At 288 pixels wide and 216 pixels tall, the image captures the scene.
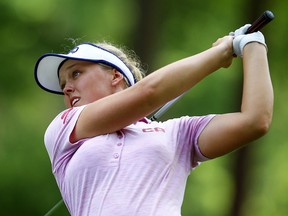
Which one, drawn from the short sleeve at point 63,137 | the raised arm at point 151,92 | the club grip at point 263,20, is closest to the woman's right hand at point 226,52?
the raised arm at point 151,92

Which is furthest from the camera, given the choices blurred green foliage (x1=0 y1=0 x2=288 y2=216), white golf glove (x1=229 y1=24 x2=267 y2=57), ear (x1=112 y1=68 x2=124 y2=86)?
blurred green foliage (x1=0 y1=0 x2=288 y2=216)

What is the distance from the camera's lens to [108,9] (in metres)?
13.4

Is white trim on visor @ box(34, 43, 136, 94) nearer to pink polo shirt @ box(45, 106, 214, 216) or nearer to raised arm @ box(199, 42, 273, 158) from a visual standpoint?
pink polo shirt @ box(45, 106, 214, 216)

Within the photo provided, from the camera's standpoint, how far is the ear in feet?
15.2

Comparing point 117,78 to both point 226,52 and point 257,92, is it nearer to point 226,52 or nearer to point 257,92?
point 226,52

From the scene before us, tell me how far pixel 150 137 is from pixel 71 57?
0.59m

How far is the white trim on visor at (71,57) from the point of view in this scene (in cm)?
459

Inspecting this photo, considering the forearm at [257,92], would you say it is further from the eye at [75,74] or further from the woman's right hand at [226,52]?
the eye at [75,74]

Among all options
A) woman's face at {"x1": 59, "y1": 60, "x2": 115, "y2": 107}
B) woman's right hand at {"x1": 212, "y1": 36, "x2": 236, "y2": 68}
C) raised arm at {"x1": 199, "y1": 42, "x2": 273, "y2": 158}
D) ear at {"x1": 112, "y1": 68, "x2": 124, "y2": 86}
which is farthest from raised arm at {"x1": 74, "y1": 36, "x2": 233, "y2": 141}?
ear at {"x1": 112, "y1": 68, "x2": 124, "y2": 86}

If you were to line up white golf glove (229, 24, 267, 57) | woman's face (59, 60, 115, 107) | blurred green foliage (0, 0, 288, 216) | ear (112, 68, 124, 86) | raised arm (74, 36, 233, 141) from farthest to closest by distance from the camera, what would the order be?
1. blurred green foliage (0, 0, 288, 216)
2. ear (112, 68, 124, 86)
3. woman's face (59, 60, 115, 107)
4. white golf glove (229, 24, 267, 57)
5. raised arm (74, 36, 233, 141)

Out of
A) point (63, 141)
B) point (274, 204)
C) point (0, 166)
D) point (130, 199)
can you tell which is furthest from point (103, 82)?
point (274, 204)

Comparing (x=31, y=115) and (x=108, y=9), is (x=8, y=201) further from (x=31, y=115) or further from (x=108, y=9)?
(x=108, y=9)

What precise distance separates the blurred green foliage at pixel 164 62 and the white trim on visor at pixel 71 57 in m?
7.75

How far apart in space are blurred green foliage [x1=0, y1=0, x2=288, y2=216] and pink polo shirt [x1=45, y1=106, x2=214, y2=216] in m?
8.27
